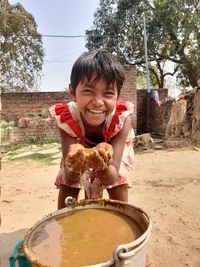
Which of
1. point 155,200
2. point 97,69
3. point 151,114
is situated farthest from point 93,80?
point 151,114

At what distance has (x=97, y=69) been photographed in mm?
1479

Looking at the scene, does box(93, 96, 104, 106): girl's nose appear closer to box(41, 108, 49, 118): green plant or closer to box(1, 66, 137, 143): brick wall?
box(41, 108, 49, 118): green plant

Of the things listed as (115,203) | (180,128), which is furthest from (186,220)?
(180,128)

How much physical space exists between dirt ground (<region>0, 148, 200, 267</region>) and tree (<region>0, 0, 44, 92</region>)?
1041 centimetres

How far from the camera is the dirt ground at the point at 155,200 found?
200 centimetres

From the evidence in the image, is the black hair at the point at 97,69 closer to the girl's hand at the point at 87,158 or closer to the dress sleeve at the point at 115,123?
the dress sleeve at the point at 115,123

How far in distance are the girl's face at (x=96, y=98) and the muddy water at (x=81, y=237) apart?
0.52 m

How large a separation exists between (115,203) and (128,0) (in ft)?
55.8

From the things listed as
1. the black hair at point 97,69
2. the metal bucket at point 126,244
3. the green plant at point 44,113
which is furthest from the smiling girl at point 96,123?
the green plant at point 44,113

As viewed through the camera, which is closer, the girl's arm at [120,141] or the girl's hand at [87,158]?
the girl's hand at [87,158]

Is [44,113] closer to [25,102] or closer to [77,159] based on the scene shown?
[25,102]

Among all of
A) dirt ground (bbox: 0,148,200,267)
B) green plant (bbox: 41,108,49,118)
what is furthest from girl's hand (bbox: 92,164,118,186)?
green plant (bbox: 41,108,49,118)

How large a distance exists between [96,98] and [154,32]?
50.3 feet

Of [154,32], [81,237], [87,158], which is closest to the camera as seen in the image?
[81,237]
